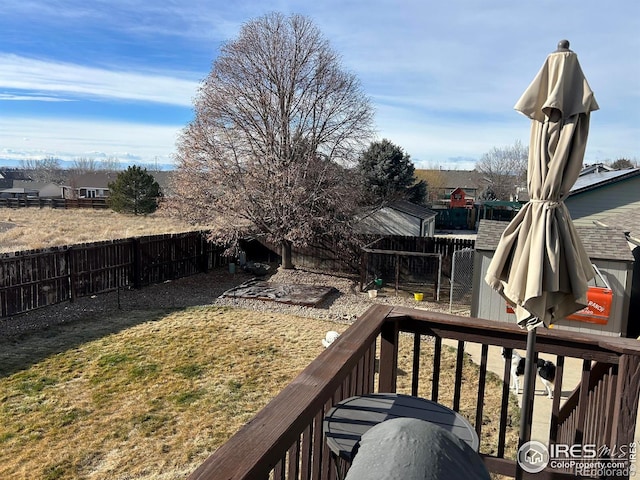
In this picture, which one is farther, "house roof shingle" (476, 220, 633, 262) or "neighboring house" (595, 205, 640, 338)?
"neighboring house" (595, 205, 640, 338)

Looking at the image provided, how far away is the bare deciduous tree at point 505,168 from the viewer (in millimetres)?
48703

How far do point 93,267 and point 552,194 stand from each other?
37.0 ft

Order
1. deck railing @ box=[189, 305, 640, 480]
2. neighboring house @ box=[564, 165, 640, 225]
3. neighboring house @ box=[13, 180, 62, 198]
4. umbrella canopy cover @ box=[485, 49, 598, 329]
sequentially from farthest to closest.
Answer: neighboring house @ box=[13, 180, 62, 198], neighboring house @ box=[564, 165, 640, 225], umbrella canopy cover @ box=[485, 49, 598, 329], deck railing @ box=[189, 305, 640, 480]

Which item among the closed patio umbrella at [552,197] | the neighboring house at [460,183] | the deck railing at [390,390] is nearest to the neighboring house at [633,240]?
the deck railing at [390,390]

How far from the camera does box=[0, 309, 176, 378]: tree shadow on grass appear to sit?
713cm

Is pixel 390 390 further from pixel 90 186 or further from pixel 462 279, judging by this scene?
pixel 90 186

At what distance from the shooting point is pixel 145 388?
6180mm

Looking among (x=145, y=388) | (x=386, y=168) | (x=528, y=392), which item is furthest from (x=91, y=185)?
(x=528, y=392)

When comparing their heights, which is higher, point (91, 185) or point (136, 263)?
point (91, 185)

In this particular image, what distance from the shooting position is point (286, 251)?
577 inches

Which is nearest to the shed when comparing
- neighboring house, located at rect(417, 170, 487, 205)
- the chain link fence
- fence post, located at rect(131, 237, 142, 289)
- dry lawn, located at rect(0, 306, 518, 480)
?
dry lawn, located at rect(0, 306, 518, 480)

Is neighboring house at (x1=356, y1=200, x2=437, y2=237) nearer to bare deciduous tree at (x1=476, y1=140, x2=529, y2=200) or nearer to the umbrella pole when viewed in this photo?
the umbrella pole

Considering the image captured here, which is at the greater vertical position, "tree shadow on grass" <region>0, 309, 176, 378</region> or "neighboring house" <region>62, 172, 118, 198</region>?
"neighboring house" <region>62, 172, 118, 198</region>

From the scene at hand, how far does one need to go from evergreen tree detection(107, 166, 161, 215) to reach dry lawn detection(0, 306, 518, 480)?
19707 mm
